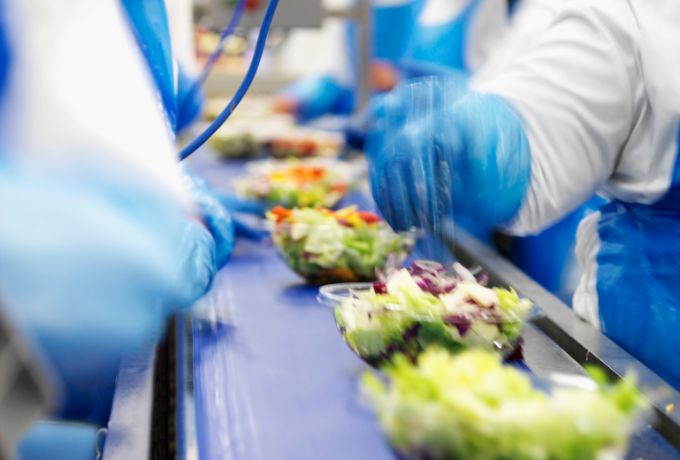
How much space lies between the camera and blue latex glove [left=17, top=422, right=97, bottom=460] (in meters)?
1.05

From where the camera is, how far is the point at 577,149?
54.4 inches

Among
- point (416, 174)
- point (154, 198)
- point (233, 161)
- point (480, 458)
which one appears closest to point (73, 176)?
point (154, 198)

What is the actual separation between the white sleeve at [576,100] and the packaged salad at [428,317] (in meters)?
0.27

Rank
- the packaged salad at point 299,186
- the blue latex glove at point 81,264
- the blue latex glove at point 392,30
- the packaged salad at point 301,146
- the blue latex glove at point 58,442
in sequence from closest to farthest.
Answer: the blue latex glove at point 81,264 < the blue latex glove at point 58,442 < the packaged salad at point 299,186 < the packaged salad at point 301,146 < the blue latex glove at point 392,30

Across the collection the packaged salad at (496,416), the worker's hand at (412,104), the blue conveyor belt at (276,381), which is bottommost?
the blue conveyor belt at (276,381)

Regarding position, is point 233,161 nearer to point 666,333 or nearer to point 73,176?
point 666,333

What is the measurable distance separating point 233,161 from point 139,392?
2.34 m

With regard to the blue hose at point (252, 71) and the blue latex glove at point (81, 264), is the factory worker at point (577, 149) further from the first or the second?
the blue latex glove at point (81, 264)

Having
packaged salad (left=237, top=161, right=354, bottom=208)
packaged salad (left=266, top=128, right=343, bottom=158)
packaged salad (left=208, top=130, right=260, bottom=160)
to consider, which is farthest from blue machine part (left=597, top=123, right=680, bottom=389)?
packaged salad (left=208, top=130, right=260, bottom=160)

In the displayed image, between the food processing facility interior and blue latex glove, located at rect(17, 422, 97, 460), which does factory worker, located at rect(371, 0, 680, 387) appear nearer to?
the food processing facility interior

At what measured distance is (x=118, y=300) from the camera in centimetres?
70

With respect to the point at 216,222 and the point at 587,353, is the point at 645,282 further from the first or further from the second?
the point at 216,222

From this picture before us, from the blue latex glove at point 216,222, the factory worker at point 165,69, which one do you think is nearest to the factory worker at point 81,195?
the factory worker at point 165,69

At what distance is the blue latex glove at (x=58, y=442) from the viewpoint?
105 cm
